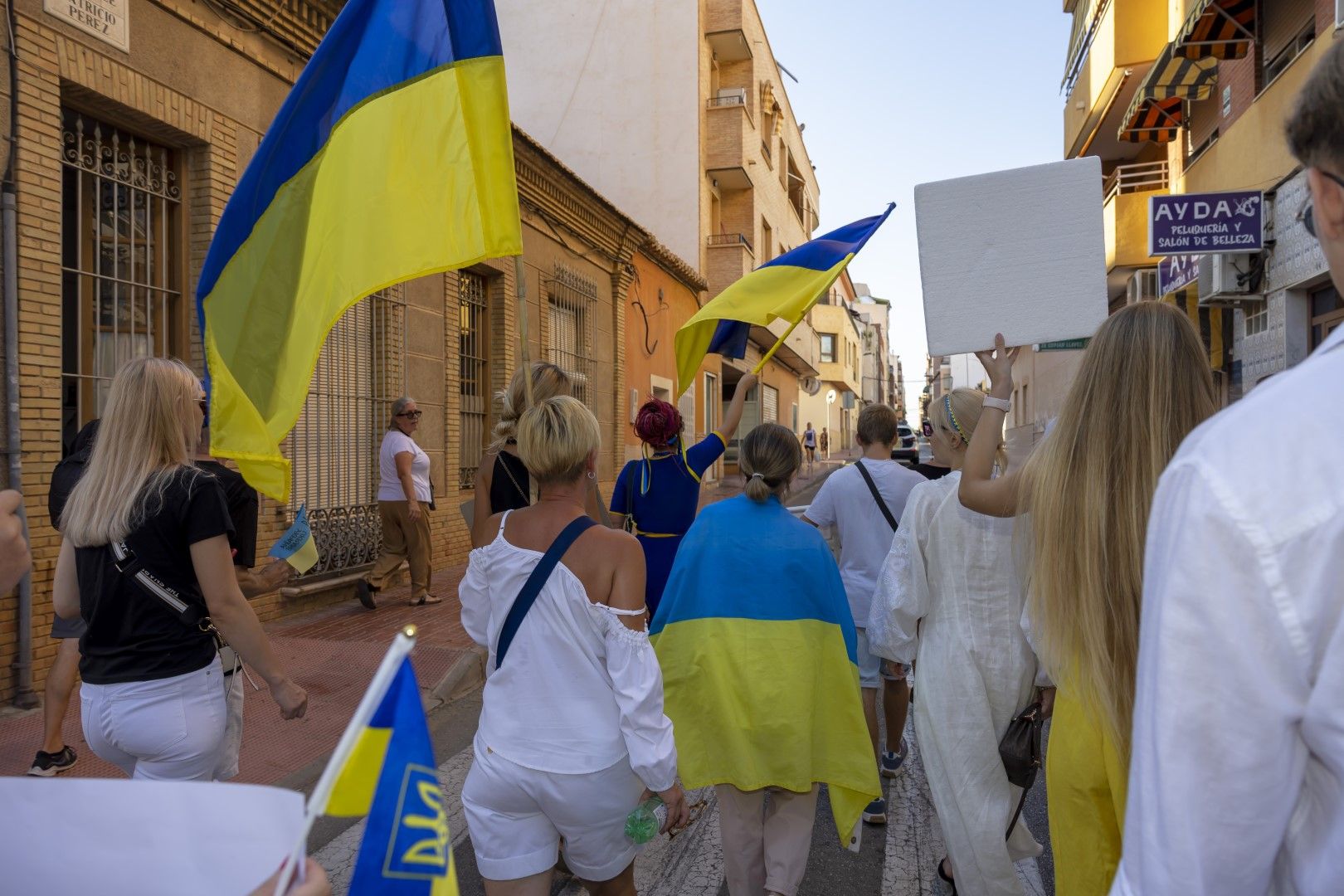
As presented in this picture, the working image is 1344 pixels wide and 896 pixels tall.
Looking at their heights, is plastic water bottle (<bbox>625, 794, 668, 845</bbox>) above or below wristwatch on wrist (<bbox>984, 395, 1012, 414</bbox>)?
below

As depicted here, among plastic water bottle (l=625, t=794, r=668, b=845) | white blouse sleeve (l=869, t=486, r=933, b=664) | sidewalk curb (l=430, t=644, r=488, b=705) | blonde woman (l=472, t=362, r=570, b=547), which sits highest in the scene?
blonde woman (l=472, t=362, r=570, b=547)

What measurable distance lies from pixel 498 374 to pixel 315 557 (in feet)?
29.7

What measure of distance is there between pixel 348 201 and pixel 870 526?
8.98ft

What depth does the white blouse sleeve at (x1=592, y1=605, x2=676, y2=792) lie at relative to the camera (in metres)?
2.45

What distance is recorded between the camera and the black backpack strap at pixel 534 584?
2527mm

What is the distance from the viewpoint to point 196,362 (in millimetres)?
6992

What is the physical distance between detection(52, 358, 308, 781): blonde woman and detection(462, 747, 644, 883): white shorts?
2.64ft

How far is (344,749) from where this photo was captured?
1.06 meters

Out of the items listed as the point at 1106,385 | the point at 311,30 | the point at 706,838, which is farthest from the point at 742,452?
the point at 311,30

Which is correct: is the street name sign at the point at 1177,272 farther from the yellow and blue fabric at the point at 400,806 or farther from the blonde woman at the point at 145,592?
the yellow and blue fabric at the point at 400,806

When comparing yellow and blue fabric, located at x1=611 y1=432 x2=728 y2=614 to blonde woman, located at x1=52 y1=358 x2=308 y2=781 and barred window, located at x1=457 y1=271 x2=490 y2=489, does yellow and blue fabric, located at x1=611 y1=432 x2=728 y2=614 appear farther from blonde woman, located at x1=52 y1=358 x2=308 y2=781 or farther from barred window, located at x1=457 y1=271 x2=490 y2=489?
barred window, located at x1=457 y1=271 x2=490 y2=489

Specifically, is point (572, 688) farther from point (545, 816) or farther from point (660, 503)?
point (660, 503)

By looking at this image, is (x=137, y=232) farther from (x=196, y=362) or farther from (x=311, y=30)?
(x=311, y=30)

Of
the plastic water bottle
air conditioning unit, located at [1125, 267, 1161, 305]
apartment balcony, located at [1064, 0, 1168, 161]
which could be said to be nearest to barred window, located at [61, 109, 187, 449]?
the plastic water bottle
